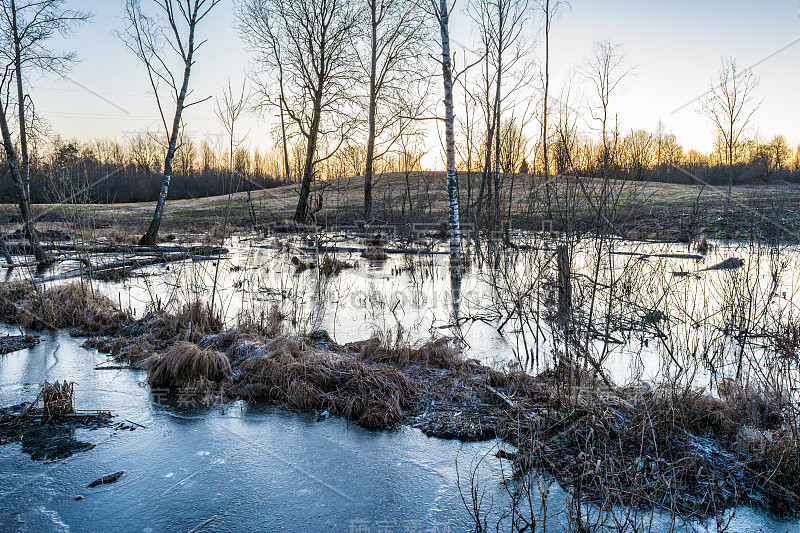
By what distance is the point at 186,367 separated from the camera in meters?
5.73

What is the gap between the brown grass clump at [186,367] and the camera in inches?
223

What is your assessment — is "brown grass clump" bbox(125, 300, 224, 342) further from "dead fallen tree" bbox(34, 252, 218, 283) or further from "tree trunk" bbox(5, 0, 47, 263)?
"tree trunk" bbox(5, 0, 47, 263)

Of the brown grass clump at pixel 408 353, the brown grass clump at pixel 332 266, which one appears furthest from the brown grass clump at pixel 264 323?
the brown grass clump at pixel 332 266

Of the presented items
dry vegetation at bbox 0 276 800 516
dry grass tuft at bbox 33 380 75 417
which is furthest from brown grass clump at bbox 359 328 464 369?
dry grass tuft at bbox 33 380 75 417

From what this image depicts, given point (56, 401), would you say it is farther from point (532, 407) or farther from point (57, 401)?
point (532, 407)

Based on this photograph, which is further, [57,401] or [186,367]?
[186,367]

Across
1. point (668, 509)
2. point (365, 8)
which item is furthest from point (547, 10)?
point (365, 8)

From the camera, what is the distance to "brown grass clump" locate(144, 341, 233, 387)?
5668 mm

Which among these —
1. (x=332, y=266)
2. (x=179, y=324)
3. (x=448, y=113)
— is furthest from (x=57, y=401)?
(x=448, y=113)

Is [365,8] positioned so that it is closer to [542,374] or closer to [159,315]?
[159,315]

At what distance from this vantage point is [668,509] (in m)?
3.44

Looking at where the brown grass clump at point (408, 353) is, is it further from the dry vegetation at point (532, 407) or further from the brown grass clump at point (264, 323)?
the brown grass clump at point (264, 323)

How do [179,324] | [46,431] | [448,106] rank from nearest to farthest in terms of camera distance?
[46,431] → [179,324] → [448,106]

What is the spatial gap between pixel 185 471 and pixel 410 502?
180 cm
